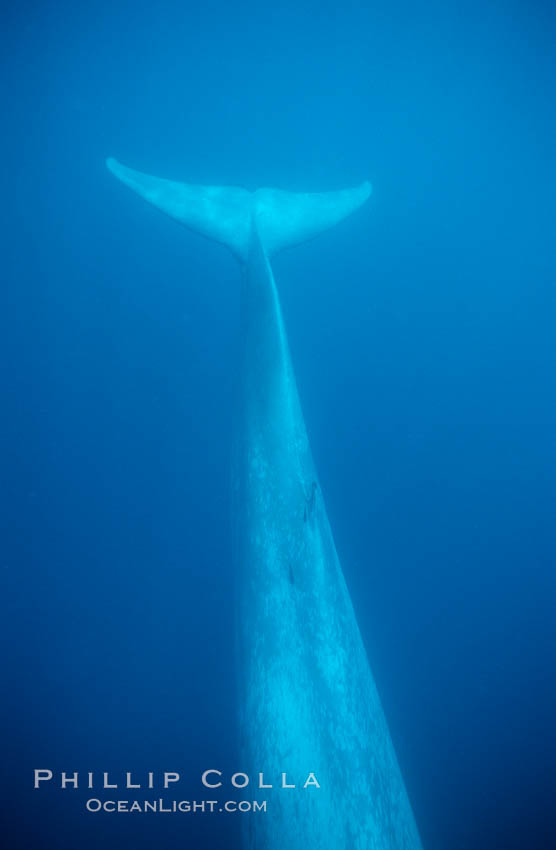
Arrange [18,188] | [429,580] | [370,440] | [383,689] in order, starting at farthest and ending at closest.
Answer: [18,188], [370,440], [429,580], [383,689]

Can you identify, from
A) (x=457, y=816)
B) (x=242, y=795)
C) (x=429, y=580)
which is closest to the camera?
(x=242, y=795)

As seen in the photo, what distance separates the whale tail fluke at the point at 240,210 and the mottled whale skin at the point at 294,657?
196 cm

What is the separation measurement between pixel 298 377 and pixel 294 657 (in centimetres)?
804

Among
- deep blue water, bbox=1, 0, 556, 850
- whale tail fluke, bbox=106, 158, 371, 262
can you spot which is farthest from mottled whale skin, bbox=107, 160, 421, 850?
deep blue water, bbox=1, 0, 556, 850

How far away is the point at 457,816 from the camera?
914 centimetres

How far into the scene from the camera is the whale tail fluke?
7730mm

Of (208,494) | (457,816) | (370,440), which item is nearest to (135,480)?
(208,494)

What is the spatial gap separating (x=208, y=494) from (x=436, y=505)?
4.86 metres

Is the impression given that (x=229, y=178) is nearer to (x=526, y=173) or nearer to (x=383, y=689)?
(x=526, y=173)

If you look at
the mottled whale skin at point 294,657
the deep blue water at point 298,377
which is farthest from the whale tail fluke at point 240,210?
the deep blue water at point 298,377

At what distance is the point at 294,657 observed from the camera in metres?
4.71

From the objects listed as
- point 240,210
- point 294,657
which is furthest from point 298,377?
point 294,657

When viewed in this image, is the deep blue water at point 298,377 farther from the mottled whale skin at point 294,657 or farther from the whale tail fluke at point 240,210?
the mottled whale skin at point 294,657

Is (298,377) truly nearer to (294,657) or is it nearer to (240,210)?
(240,210)
